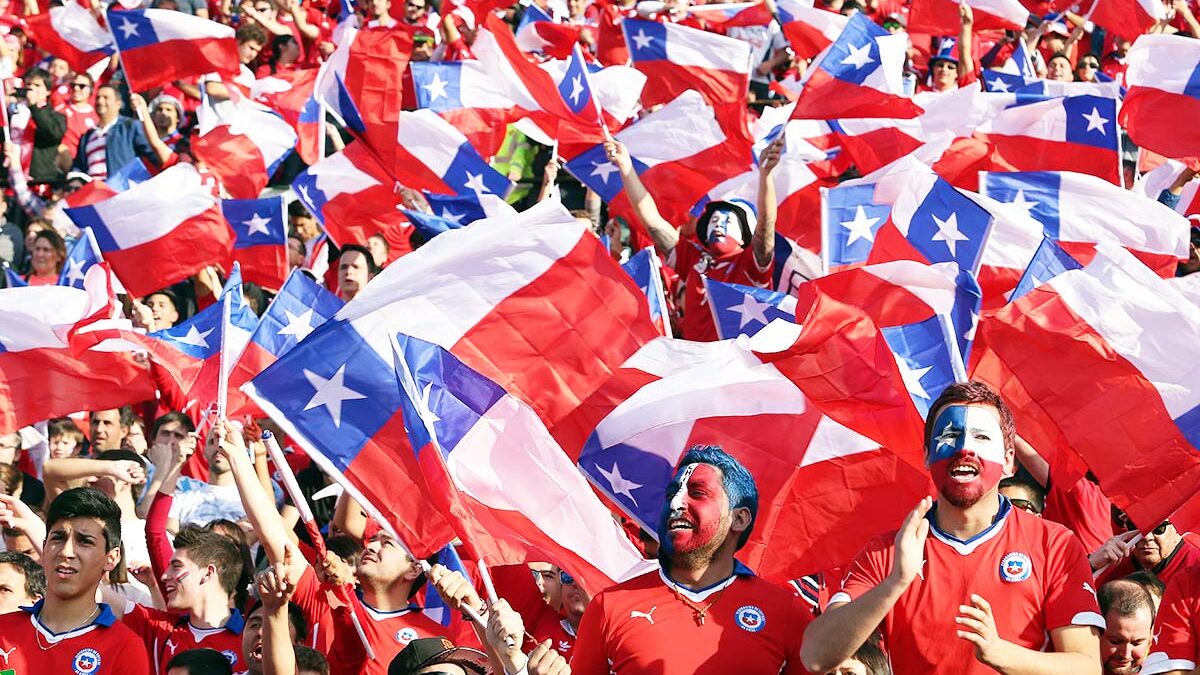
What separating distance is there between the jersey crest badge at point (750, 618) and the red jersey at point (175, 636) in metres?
2.37

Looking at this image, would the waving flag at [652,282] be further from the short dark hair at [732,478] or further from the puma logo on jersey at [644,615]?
the puma logo on jersey at [644,615]

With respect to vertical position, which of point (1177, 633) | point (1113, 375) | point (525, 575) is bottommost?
point (525, 575)

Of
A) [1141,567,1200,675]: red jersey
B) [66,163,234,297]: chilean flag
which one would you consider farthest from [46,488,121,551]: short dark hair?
[66,163,234,297]: chilean flag

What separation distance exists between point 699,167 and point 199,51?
15.9 feet

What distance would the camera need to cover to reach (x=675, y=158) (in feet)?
38.2

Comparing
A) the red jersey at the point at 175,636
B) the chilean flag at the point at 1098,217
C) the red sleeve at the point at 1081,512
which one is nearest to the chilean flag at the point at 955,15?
the chilean flag at the point at 1098,217

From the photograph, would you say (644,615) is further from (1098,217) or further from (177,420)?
(1098,217)

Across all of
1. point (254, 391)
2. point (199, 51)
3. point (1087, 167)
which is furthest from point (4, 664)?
point (199, 51)

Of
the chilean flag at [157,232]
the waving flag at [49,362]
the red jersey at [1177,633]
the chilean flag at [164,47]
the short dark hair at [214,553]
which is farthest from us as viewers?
the chilean flag at [164,47]

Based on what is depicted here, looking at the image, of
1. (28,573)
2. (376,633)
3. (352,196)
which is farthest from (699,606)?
(352,196)

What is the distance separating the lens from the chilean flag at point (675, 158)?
11.6 m

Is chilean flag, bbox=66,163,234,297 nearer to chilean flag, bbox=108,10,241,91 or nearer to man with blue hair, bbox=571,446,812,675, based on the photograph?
chilean flag, bbox=108,10,241,91

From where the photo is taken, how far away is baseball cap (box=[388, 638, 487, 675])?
5625 millimetres

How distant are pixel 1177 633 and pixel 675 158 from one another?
5599mm
